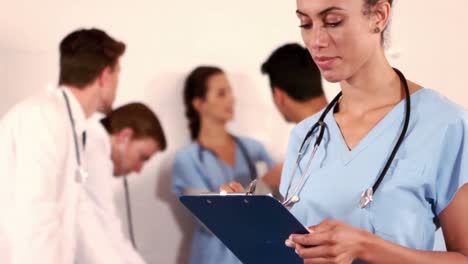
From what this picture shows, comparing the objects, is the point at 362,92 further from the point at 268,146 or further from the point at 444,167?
the point at 268,146

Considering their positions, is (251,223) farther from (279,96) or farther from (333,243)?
(279,96)

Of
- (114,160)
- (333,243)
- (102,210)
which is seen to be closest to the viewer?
(333,243)

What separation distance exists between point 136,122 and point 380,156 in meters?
1.68

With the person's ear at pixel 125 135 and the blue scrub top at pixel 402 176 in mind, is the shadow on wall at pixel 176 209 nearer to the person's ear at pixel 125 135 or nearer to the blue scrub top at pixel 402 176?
the person's ear at pixel 125 135

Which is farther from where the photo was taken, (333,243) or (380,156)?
(380,156)

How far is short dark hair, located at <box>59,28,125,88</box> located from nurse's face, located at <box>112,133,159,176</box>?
0.83ft

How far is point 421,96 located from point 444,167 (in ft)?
0.35

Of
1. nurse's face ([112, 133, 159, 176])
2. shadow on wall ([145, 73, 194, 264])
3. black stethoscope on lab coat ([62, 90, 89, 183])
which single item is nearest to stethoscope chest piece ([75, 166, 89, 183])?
black stethoscope on lab coat ([62, 90, 89, 183])

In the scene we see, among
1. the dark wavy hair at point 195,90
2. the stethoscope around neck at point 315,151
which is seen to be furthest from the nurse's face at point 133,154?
the stethoscope around neck at point 315,151

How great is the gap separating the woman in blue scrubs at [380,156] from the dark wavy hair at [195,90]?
158 centimetres

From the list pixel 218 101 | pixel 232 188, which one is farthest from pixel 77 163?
pixel 232 188

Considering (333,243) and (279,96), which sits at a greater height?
(333,243)

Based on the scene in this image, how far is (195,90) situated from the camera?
2.78 metres

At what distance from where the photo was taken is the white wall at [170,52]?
2.61m
